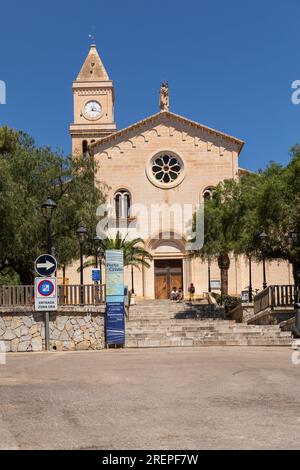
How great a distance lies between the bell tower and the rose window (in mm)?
15716

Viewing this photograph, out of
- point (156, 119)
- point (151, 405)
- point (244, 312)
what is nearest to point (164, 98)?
point (156, 119)

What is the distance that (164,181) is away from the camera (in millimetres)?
41875

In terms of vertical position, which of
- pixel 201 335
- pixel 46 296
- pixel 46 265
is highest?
pixel 46 265

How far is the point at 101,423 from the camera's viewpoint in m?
6.44

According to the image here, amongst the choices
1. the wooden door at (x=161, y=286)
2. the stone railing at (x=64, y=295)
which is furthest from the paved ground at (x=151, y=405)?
the wooden door at (x=161, y=286)

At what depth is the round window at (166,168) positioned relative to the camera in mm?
41781

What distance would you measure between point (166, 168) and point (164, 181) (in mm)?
863

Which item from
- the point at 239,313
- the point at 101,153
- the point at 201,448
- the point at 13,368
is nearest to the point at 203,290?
the point at 101,153

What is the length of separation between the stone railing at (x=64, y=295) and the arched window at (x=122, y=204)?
20.1 metres

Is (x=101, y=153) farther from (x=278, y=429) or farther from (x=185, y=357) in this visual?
(x=278, y=429)

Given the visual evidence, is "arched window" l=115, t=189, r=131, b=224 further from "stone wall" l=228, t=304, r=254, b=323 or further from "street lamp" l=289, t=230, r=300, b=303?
"street lamp" l=289, t=230, r=300, b=303

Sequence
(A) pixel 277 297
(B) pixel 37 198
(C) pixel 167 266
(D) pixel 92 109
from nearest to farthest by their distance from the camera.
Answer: (A) pixel 277 297 → (B) pixel 37 198 → (C) pixel 167 266 → (D) pixel 92 109

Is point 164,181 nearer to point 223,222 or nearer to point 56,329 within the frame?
point 223,222

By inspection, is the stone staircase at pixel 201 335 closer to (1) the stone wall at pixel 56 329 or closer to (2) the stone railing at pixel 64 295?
(1) the stone wall at pixel 56 329
